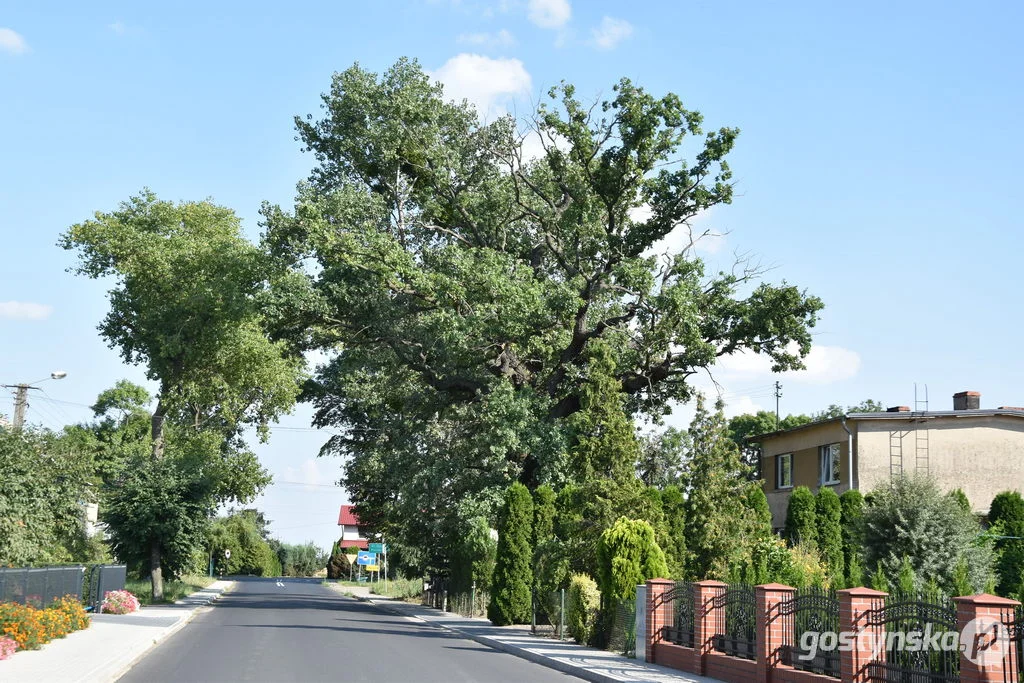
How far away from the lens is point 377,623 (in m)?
34.4

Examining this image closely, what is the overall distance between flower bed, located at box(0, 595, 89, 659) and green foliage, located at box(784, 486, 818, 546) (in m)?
24.1

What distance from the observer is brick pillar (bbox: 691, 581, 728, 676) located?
18953mm

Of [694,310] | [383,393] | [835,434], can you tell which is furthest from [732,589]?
[383,393]

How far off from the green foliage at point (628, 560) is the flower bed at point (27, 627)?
39.6 ft

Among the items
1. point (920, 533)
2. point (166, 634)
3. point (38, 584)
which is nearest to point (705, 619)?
point (920, 533)

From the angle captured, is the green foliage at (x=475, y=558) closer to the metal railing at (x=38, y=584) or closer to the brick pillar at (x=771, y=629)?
the metal railing at (x=38, y=584)

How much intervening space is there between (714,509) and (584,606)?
4.32 meters

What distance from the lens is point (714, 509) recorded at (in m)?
24.0

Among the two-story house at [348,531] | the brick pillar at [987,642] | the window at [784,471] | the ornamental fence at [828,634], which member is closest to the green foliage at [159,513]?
the window at [784,471]

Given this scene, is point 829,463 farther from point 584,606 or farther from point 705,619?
point 705,619

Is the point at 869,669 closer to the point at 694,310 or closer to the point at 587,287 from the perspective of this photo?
the point at 694,310

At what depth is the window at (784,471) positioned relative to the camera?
46.8 metres

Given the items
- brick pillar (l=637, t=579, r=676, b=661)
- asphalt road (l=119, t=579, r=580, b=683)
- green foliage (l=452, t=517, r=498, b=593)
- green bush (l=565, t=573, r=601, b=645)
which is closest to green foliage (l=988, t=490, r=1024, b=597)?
green bush (l=565, t=573, r=601, b=645)

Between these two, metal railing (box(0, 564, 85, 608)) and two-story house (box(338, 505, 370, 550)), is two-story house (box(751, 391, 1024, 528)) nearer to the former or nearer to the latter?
metal railing (box(0, 564, 85, 608))
